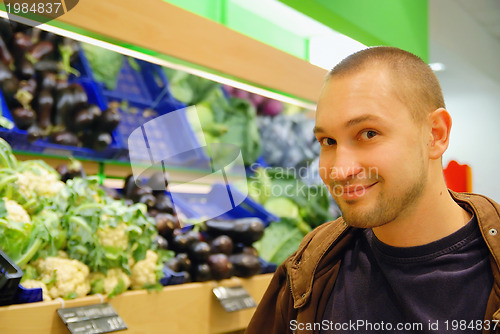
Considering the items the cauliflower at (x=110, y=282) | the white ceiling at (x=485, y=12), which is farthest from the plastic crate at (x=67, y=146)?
the white ceiling at (x=485, y=12)

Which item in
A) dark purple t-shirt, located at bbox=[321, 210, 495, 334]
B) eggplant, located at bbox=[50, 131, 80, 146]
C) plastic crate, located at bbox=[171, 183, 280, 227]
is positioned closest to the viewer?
dark purple t-shirt, located at bbox=[321, 210, 495, 334]

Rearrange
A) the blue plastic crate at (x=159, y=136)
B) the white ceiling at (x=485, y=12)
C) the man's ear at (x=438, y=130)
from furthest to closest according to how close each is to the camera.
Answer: the white ceiling at (x=485, y=12) → the blue plastic crate at (x=159, y=136) → the man's ear at (x=438, y=130)

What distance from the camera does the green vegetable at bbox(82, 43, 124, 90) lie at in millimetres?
2199

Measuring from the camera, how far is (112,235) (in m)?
1.95

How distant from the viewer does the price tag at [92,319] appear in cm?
163

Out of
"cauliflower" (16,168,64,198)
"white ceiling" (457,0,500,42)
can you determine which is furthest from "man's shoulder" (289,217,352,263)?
"white ceiling" (457,0,500,42)

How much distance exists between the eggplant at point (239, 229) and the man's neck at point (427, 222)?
1.35 meters

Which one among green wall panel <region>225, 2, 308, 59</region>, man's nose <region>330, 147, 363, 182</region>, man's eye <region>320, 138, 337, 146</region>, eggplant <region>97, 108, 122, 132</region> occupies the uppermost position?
green wall panel <region>225, 2, 308, 59</region>

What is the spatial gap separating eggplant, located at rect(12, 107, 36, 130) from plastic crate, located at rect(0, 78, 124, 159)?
0.13 feet

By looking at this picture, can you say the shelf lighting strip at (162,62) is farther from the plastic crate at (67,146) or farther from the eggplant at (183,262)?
the eggplant at (183,262)

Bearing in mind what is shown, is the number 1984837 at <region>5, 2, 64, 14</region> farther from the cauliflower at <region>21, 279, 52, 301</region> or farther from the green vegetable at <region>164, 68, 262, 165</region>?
the cauliflower at <region>21, 279, 52, 301</region>

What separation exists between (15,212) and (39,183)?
0.25 meters

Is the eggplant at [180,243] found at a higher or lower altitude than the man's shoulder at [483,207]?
lower

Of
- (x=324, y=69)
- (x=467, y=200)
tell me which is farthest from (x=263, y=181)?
(x=467, y=200)
